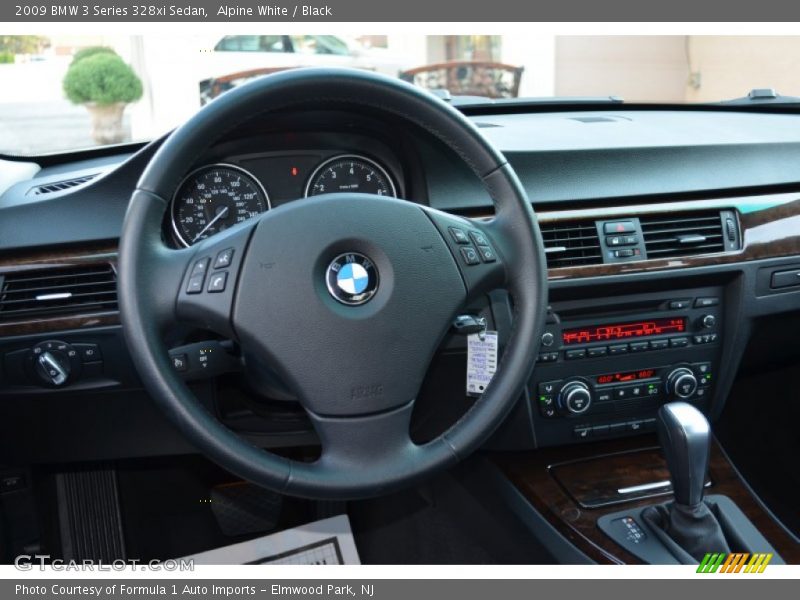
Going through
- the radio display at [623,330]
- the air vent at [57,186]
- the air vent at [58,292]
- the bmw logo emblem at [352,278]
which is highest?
the air vent at [57,186]

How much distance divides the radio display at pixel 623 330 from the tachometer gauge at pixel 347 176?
52 centimetres

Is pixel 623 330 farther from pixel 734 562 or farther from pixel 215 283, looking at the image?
pixel 215 283

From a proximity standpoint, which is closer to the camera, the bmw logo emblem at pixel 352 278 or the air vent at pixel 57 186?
the bmw logo emblem at pixel 352 278

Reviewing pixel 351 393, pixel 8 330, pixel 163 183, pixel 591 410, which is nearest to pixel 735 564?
pixel 591 410

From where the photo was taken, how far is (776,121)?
223 cm

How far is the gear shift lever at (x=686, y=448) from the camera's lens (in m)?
1.58

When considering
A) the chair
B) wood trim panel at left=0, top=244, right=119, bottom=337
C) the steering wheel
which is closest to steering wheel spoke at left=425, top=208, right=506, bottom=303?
the steering wheel

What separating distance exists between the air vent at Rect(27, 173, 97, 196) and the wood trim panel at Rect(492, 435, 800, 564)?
1.09 meters

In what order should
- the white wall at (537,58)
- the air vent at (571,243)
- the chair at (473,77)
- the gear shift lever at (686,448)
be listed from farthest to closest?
the white wall at (537,58), the chair at (473,77), the air vent at (571,243), the gear shift lever at (686,448)

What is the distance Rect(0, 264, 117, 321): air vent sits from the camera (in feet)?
5.01

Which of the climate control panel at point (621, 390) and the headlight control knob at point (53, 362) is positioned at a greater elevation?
the headlight control knob at point (53, 362)

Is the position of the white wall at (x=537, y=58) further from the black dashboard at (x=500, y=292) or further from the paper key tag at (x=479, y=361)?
the paper key tag at (x=479, y=361)

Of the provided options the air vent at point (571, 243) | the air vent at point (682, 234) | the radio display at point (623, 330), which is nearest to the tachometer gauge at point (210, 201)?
the air vent at point (571, 243)

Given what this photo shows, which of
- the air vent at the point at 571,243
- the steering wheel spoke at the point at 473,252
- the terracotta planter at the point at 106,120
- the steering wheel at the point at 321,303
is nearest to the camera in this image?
the steering wheel at the point at 321,303
